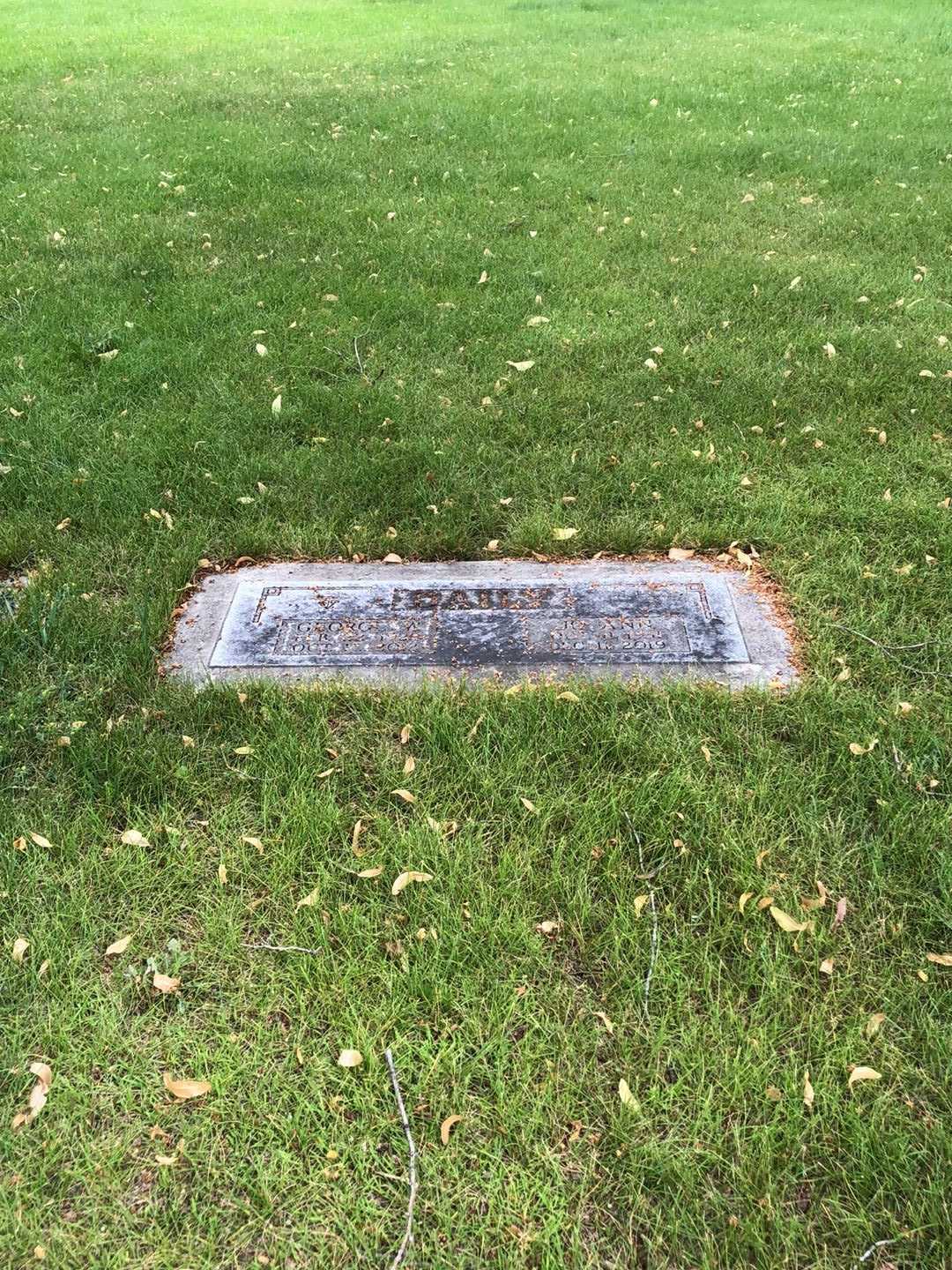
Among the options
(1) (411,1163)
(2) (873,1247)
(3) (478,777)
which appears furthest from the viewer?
(3) (478,777)

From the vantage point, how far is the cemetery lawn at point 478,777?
1.76m

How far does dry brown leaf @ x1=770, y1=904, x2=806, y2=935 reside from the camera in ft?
7.07

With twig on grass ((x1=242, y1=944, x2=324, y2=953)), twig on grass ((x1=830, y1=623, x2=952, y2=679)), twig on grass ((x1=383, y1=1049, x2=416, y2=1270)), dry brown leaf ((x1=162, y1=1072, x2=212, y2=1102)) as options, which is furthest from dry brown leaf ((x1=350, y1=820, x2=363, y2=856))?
twig on grass ((x1=830, y1=623, x2=952, y2=679))

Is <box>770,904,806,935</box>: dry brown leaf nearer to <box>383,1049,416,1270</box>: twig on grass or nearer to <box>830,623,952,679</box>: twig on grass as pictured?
<box>383,1049,416,1270</box>: twig on grass

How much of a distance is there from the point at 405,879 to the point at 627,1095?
0.74 meters

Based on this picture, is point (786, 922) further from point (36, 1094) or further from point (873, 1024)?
point (36, 1094)

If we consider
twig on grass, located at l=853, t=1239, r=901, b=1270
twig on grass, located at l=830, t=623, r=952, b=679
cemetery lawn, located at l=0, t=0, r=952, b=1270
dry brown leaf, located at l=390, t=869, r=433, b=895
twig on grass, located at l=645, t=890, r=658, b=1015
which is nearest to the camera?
twig on grass, located at l=853, t=1239, r=901, b=1270

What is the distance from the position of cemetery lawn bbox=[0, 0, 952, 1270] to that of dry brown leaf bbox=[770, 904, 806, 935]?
0.01 metres

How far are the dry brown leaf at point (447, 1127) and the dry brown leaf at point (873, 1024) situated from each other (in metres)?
0.91

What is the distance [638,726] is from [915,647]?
103 cm

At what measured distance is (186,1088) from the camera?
6.19 ft

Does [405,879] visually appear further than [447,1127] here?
Yes

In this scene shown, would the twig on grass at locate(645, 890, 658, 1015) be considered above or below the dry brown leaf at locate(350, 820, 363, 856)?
A: below

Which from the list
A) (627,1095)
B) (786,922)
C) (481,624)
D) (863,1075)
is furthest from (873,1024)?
(481,624)
